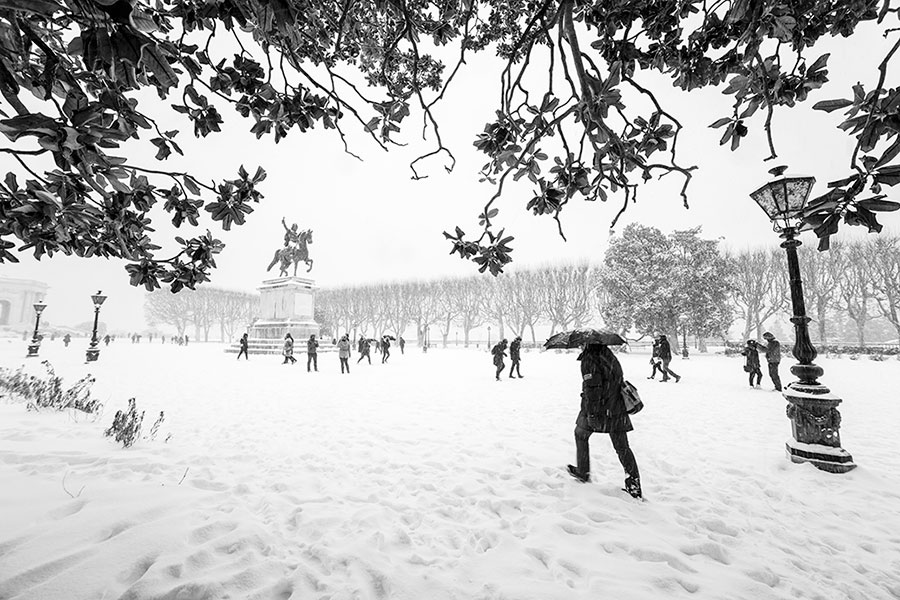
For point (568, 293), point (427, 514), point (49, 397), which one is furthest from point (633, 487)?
point (568, 293)

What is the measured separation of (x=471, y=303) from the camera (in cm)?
4291

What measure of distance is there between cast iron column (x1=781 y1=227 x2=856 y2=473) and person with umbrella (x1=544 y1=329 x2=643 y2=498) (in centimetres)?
231

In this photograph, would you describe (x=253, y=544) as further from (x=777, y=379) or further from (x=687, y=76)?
(x=777, y=379)

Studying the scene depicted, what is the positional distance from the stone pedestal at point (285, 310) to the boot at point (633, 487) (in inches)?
906

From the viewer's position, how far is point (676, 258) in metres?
27.2

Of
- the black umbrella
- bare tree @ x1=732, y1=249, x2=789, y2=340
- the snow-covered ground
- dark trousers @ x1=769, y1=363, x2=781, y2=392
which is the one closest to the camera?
the snow-covered ground

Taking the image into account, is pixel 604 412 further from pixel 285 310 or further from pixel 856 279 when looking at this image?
pixel 856 279

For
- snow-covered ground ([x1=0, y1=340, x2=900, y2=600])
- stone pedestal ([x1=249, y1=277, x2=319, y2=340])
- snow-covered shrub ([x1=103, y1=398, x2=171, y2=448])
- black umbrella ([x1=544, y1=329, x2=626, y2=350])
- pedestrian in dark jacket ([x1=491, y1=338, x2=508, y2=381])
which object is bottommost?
snow-covered ground ([x1=0, y1=340, x2=900, y2=600])

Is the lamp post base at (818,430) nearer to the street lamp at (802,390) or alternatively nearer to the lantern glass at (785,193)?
the street lamp at (802,390)

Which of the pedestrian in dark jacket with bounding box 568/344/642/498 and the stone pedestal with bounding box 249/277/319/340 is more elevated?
the stone pedestal with bounding box 249/277/319/340

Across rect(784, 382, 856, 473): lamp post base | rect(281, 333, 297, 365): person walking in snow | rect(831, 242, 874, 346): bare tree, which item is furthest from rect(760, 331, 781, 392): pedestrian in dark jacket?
rect(831, 242, 874, 346): bare tree

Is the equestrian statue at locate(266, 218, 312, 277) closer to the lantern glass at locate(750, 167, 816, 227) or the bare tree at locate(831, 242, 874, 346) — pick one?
the lantern glass at locate(750, 167, 816, 227)

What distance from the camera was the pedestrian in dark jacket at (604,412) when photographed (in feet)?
11.8

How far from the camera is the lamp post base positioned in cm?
414
